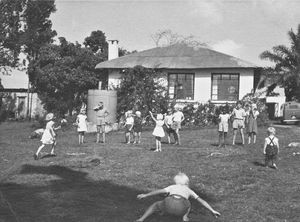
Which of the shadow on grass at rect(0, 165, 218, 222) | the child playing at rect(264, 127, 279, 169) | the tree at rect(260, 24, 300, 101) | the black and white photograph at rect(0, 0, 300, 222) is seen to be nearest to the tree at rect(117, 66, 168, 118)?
the black and white photograph at rect(0, 0, 300, 222)

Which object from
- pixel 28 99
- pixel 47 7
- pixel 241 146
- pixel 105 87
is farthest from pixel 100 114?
pixel 47 7

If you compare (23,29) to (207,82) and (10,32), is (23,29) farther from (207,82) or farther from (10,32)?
(207,82)

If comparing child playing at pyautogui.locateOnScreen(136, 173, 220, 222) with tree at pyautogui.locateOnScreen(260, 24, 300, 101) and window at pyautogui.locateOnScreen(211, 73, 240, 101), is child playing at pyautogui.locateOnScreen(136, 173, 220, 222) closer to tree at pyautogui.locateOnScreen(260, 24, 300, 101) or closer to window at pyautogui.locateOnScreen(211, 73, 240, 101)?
window at pyautogui.locateOnScreen(211, 73, 240, 101)

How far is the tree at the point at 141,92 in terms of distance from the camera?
30.4 meters

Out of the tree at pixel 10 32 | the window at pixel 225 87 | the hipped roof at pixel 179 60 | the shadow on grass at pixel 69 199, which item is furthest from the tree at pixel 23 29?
the shadow on grass at pixel 69 199

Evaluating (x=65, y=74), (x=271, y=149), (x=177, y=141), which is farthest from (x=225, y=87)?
(x=271, y=149)

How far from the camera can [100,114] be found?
2048 centimetres

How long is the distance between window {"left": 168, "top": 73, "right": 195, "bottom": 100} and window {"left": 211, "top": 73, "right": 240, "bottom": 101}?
1474 mm

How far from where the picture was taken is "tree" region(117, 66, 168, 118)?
30406mm

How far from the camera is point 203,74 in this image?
1289 inches

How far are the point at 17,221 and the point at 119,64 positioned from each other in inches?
1056

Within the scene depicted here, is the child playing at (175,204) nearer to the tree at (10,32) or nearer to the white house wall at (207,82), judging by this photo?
the white house wall at (207,82)

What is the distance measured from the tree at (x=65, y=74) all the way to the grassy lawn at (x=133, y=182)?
22608 mm

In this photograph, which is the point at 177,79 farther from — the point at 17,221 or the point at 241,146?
the point at 17,221
